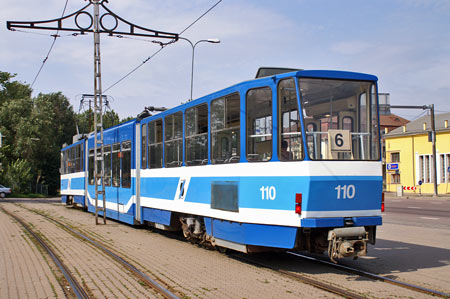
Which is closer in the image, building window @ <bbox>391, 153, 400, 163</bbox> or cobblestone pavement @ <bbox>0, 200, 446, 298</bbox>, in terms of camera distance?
cobblestone pavement @ <bbox>0, 200, 446, 298</bbox>

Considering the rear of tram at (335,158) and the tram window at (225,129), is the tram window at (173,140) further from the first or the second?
the rear of tram at (335,158)

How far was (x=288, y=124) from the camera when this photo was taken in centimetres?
859

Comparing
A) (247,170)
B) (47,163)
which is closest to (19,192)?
(47,163)

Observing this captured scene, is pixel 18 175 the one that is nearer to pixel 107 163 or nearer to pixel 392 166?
pixel 392 166

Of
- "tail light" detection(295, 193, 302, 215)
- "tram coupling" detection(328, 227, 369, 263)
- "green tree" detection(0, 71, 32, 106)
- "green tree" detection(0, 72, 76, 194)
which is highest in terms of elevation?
"green tree" detection(0, 71, 32, 106)

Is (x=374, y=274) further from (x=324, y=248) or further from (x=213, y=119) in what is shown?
(x=213, y=119)

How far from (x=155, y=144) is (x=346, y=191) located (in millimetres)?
6312

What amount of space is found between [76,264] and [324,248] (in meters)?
4.36

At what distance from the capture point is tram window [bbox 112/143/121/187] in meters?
16.5

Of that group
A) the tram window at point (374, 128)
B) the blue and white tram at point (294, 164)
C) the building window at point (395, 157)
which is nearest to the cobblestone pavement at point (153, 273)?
the blue and white tram at point (294, 164)

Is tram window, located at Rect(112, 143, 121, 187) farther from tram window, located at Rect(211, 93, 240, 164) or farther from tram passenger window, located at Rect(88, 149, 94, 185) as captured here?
tram window, located at Rect(211, 93, 240, 164)

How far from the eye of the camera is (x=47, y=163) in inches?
2667

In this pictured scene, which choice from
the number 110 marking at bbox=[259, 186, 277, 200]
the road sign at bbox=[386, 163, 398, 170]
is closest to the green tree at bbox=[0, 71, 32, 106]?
the road sign at bbox=[386, 163, 398, 170]

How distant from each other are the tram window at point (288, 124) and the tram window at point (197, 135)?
2250 millimetres
